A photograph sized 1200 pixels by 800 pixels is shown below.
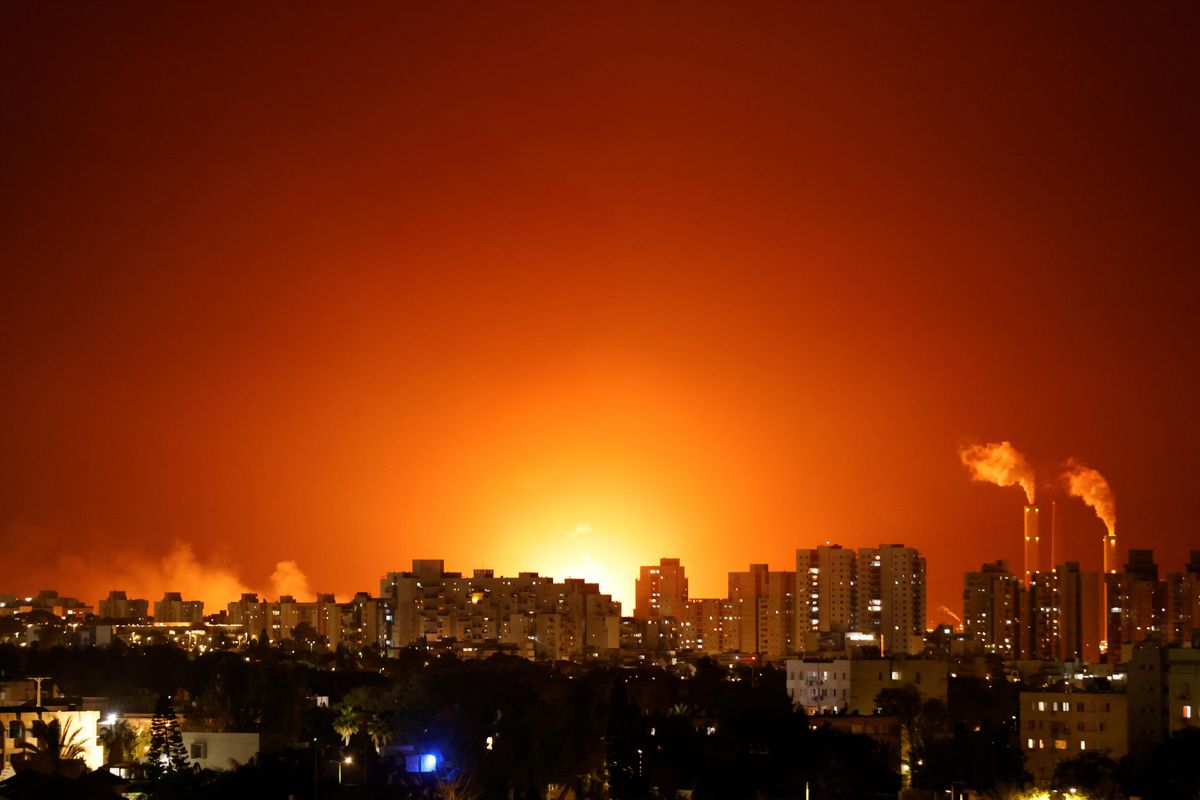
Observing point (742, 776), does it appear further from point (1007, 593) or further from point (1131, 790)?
point (1007, 593)

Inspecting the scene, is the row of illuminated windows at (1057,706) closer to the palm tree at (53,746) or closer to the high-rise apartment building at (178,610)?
the palm tree at (53,746)

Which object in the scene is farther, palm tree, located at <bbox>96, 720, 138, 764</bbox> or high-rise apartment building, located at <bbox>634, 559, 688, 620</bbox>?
high-rise apartment building, located at <bbox>634, 559, 688, 620</bbox>

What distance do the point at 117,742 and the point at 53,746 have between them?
72.5 inches

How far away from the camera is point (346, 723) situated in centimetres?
2238

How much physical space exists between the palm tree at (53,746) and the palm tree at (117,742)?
30cm

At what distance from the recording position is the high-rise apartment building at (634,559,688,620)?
229ft

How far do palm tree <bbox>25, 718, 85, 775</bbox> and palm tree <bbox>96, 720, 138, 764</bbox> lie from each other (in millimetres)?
296

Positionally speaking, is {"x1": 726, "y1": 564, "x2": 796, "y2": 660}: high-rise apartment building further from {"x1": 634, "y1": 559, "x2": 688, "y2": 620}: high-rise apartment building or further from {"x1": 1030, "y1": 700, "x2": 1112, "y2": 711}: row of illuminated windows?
{"x1": 1030, "y1": 700, "x2": 1112, "y2": 711}: row of illuminated windows

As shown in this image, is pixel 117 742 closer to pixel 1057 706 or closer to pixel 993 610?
pixel 1057 706

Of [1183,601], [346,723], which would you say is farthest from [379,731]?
[1183,601]

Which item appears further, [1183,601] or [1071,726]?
[1183,601]

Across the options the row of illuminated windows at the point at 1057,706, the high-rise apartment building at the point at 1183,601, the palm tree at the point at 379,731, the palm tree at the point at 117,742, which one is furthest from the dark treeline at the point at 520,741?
the high-rise apartment building at the point at 1183,601

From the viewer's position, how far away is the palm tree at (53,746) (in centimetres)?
1609

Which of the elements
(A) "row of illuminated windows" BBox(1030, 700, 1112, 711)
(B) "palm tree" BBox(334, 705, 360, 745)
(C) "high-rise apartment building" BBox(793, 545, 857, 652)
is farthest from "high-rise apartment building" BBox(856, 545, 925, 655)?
(B) "palm tree" BBox(334, 705, 360, 745)
